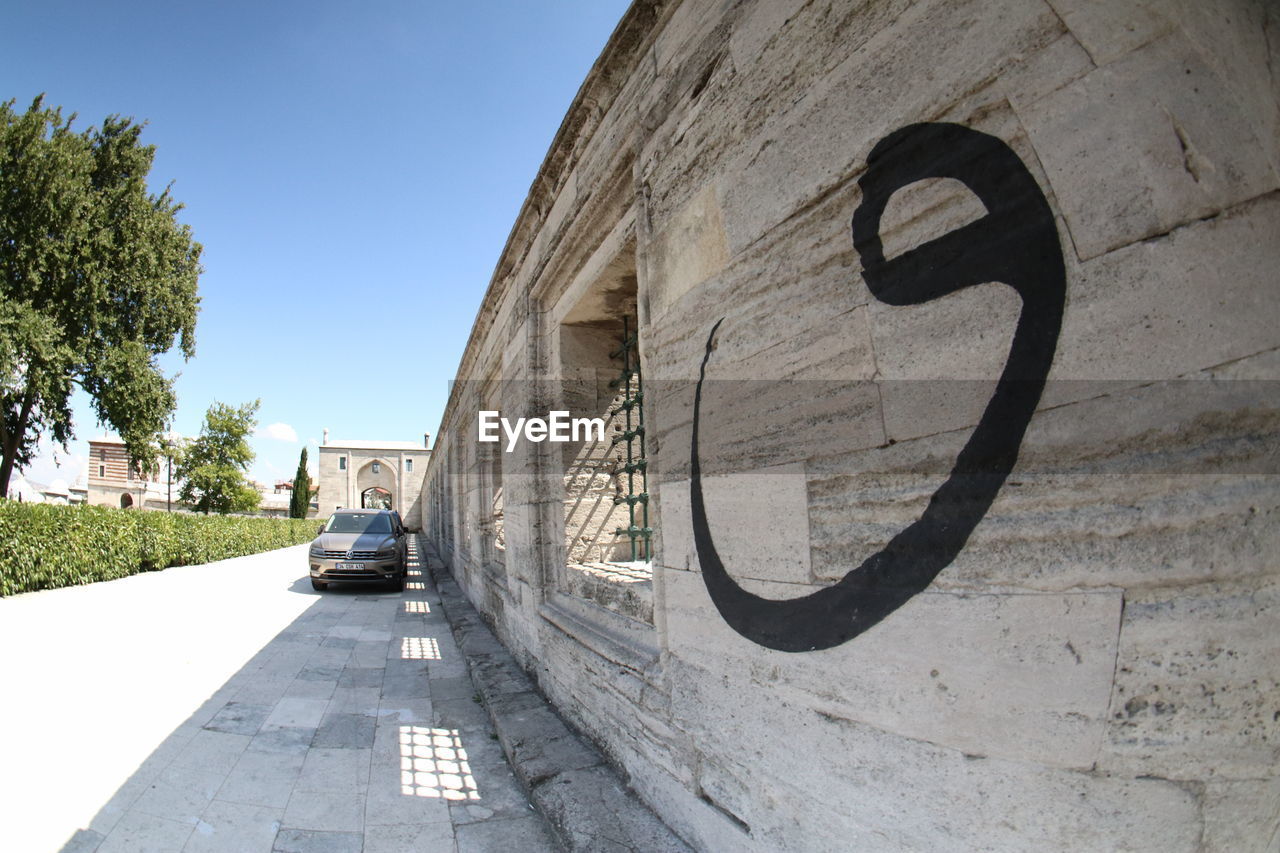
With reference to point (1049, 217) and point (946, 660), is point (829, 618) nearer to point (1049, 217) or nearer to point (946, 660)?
point (946, 660)

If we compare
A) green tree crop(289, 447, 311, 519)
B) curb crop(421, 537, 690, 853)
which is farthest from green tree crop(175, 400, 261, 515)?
curb crop(421, 537, 690, 853)

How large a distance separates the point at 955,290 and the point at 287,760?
148 inches

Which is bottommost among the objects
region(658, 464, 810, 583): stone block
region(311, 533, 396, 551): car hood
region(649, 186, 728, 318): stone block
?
region(311, 533, 396, 551): car hood

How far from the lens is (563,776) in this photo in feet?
8.46

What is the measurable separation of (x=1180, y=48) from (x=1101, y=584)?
98 cm

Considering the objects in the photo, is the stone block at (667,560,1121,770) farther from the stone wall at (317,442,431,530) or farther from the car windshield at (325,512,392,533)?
the stone wall at (317,442,431,530)

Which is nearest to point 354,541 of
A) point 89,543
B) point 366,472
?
point 89,543

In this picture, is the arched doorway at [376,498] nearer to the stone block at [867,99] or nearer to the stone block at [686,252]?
the stone block at [686,252]

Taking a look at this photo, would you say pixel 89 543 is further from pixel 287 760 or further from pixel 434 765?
pixel 434 765

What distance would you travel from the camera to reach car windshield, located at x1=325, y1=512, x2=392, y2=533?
10469 millimetres

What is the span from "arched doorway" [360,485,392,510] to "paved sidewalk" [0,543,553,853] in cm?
4368

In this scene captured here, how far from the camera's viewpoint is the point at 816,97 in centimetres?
159

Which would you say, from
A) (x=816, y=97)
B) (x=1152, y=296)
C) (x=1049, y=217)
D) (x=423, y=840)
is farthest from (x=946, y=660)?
(x=423, y=840)

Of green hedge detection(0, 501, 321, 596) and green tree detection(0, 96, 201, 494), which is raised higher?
green tree detection(0, 96, 201, 494)
